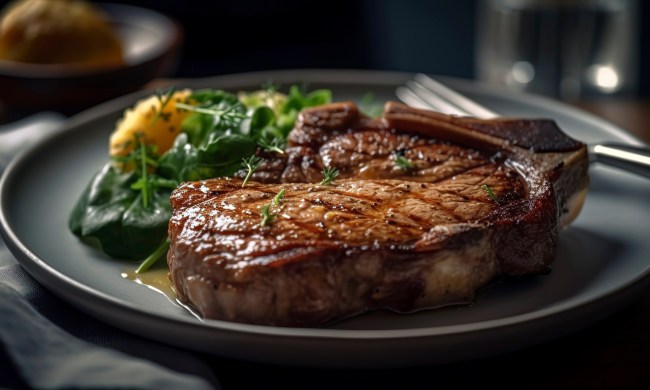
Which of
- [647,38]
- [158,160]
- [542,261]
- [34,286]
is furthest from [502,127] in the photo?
[647,38]

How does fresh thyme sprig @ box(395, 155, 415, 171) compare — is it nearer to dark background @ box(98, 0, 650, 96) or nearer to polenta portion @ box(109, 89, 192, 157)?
polenta portion @ box(109, 89, 192, 157)

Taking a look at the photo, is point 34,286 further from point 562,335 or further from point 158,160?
point 562,335

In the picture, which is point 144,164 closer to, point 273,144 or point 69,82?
point 273,144

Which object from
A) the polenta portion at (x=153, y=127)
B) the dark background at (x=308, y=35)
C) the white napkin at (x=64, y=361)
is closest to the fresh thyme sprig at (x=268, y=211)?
the white napkin at (x=64, y=361)

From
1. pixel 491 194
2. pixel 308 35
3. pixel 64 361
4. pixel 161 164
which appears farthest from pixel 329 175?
pixel 308 35

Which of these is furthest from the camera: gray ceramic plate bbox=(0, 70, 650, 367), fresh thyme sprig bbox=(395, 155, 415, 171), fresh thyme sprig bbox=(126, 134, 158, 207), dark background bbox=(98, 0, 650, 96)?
dark background bbox=(98, 0, 650, 96)

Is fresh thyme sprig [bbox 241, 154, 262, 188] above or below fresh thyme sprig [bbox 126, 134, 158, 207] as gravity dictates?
above

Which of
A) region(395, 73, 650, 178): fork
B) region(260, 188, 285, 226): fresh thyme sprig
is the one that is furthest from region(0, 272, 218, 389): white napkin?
region(395, 73, 650, 178): fork
